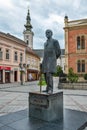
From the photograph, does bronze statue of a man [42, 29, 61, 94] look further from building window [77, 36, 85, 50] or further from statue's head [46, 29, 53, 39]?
building window [77, 36, 85, 50]

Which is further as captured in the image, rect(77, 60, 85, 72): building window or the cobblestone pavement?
rect(77, 60, 85, 72): building window

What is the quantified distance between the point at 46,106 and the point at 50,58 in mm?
1628

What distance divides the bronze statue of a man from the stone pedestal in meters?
0.39

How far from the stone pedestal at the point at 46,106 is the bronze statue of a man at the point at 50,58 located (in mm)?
391

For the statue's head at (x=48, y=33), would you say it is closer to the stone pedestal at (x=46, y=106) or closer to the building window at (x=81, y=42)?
the stone pedestal at (x=46, y=106)

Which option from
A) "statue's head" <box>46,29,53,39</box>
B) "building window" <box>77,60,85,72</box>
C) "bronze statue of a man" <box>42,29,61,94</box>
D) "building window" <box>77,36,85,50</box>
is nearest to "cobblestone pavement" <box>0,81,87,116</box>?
"bronze statue of a man" <box>42,29,61,94</box>

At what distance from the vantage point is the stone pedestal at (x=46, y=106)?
614 centimetres

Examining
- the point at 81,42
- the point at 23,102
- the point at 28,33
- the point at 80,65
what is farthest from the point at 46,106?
the point at 28,33

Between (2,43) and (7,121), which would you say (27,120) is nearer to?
(7,121)

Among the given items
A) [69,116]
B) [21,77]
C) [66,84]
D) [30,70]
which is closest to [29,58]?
[30,70]

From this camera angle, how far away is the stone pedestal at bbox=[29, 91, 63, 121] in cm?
614

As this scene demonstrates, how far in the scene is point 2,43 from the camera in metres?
32.0

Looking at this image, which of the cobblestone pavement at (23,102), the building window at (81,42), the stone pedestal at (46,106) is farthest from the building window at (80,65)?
the stone pedestal at (46,106)

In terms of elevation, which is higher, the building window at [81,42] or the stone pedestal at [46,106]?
the building window at [81,42]
